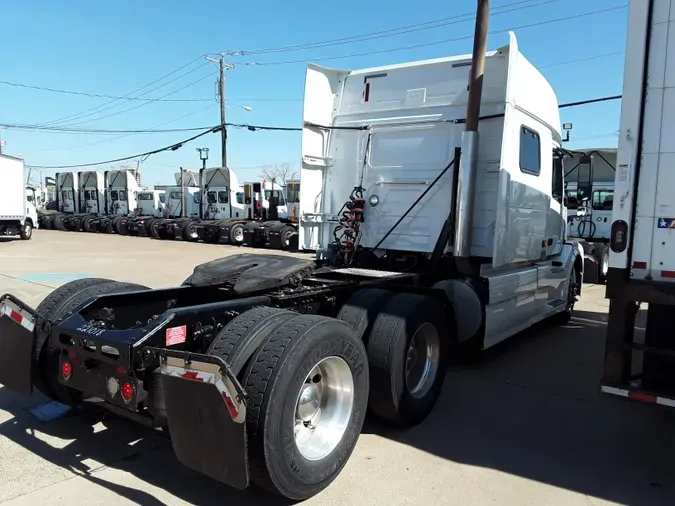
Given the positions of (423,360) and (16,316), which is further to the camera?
(423,360)

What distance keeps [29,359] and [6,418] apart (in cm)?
107

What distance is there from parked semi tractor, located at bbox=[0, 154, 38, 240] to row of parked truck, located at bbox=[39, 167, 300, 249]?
6.52m

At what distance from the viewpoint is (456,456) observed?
3826 mm

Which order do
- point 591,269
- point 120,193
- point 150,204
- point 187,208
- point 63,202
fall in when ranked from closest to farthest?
point 591,269 → point 187,208 → point 150,204 → point 120,193 → point 63,202

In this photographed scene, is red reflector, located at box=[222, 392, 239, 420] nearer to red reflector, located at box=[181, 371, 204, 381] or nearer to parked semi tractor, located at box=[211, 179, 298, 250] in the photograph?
red reflector, located at box=[181, 371, 204, 381]

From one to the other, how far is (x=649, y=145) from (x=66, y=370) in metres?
4.08

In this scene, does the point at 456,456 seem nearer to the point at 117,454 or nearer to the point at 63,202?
the point at 117,454

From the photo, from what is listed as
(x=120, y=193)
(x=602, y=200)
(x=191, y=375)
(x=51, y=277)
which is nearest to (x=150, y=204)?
(x=120, y=193)

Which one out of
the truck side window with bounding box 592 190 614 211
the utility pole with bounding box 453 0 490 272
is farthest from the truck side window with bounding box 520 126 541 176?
the truck side window with bounding box 592 190 614 211

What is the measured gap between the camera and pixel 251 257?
4793 millimetres

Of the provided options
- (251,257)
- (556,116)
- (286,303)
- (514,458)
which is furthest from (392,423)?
(556,116)

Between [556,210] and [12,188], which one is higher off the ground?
[12,188]

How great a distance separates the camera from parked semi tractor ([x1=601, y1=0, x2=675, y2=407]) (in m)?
3.45

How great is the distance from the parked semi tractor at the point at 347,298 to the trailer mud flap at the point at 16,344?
1 centimetres
